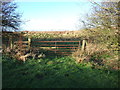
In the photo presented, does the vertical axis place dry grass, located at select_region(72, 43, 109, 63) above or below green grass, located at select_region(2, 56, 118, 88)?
above

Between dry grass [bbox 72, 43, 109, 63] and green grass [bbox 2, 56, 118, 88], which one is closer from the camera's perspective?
green grass [bbox 2, 56, 118, 88]

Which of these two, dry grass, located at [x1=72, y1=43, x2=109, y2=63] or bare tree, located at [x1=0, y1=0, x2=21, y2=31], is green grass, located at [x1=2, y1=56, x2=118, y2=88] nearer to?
dry grass, located at [x1=72, y1=43, x2=109, y2=63]

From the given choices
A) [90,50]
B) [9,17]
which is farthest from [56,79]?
[9,17]

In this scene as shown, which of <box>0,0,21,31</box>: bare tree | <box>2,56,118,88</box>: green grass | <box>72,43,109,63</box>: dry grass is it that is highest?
<box>0,0,21,31</box>: bare tree

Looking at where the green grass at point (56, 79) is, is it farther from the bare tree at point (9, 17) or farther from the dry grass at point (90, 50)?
the bare tree at point (9, 17)

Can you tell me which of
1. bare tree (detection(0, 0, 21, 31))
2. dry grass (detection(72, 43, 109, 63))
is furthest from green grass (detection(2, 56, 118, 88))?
bare tree (detection(0, 0, 21, 31))

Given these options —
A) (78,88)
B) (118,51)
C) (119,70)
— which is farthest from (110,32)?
(78,88)

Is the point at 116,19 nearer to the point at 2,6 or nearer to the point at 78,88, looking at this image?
the point at 78,88

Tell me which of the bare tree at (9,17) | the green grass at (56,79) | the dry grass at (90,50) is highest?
the bare tree at (9,17)

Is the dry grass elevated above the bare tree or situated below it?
below

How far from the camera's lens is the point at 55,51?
7.53m

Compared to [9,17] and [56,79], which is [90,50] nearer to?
[56,79]

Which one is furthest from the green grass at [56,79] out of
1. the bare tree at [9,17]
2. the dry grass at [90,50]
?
the bare tree at [9,17]

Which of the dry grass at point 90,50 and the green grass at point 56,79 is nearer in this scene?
the green grass at point 56,79
